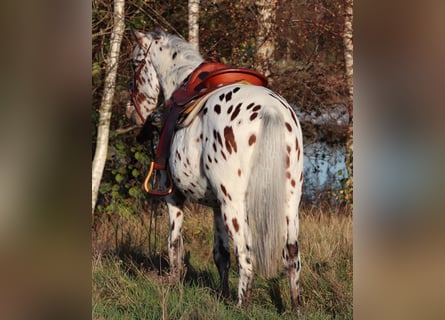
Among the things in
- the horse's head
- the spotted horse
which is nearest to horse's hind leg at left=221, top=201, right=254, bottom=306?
the spotted horse

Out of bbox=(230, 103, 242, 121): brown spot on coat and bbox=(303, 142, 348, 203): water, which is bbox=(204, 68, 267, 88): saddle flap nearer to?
bbox=(230, 103, 242, 121): brown spot on coat

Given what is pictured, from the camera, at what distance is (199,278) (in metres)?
4.93

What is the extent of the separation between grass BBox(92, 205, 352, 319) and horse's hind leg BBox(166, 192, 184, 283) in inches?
4.4

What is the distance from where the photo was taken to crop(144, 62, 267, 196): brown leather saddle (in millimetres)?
4117

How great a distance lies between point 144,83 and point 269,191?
2000 millimetres

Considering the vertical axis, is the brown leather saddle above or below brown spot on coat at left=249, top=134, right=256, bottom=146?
above

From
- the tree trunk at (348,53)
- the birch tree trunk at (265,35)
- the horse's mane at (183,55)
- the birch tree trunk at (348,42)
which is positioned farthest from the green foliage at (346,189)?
the horse's mane at (183,55)

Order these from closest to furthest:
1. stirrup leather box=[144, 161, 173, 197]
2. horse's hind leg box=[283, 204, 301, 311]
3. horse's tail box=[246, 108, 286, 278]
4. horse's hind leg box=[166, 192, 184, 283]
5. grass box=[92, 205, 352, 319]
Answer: horse's tail box=[246, 108, 286, 278] < horse's hind leg box=[283, 204, 301, 311] < grass box=[92, 205, 352, 319] < stirrup leather box=[144, 161, 173, 197] < horse's hind leg box=[166, 192, 184, 283]
